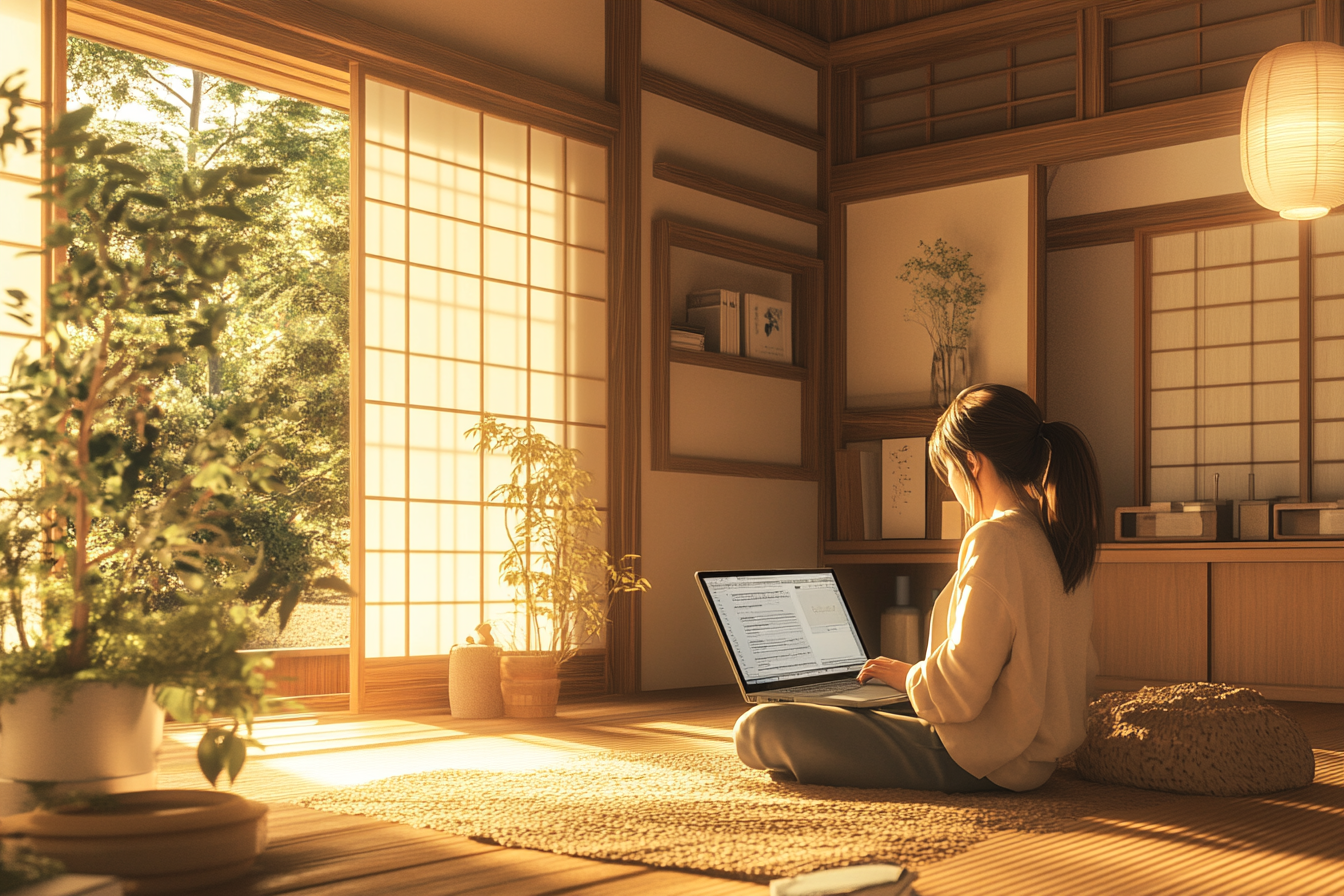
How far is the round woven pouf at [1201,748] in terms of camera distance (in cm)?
251

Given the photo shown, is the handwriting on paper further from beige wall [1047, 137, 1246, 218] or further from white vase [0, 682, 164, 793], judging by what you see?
white vase [0, 682, 164, 793]

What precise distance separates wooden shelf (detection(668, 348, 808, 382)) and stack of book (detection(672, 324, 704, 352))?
3 centimetres

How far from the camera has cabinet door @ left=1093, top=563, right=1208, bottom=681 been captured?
487 cm

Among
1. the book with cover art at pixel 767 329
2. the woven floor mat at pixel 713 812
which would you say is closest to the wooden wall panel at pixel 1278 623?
the book with cover art at pixel 767 329

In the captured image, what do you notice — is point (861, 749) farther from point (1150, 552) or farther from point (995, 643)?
point (1150, 552)

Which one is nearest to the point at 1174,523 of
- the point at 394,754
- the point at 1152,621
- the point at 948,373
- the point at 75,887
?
the point at 1152,621

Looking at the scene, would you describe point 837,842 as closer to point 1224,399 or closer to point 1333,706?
point 1333,706

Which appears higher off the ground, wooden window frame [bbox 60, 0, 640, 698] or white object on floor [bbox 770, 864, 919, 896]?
wooden window frame [bbox 60, 0, 640, 698]

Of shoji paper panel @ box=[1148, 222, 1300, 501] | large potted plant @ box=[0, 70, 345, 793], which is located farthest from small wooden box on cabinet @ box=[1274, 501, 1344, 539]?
large potted plant @ box=[0, 70, 345, 793]

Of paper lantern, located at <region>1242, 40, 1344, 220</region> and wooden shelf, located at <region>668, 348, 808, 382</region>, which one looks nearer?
paper lantern, located at <region>1242, 40, 1344, 220</region>

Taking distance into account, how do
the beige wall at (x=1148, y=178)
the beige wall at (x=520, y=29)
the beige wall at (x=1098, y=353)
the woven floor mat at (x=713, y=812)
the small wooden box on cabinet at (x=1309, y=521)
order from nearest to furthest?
the woven floor mat at (x=713, y=812) < the beige wall at (x=520, y=29) < the small wooden box on cabinet at (x=1309, y=521) < the beige wall at (x=1148, y=178) < the beige wall at (x=1098, y=353)

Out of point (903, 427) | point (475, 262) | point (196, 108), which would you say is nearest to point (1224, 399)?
point (903, 427)

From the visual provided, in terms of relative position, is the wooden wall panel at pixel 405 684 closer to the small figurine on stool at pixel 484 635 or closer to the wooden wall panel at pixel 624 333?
the small figurine on stool at pixel 484 635

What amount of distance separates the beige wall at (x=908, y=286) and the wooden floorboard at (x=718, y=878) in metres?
2.65
